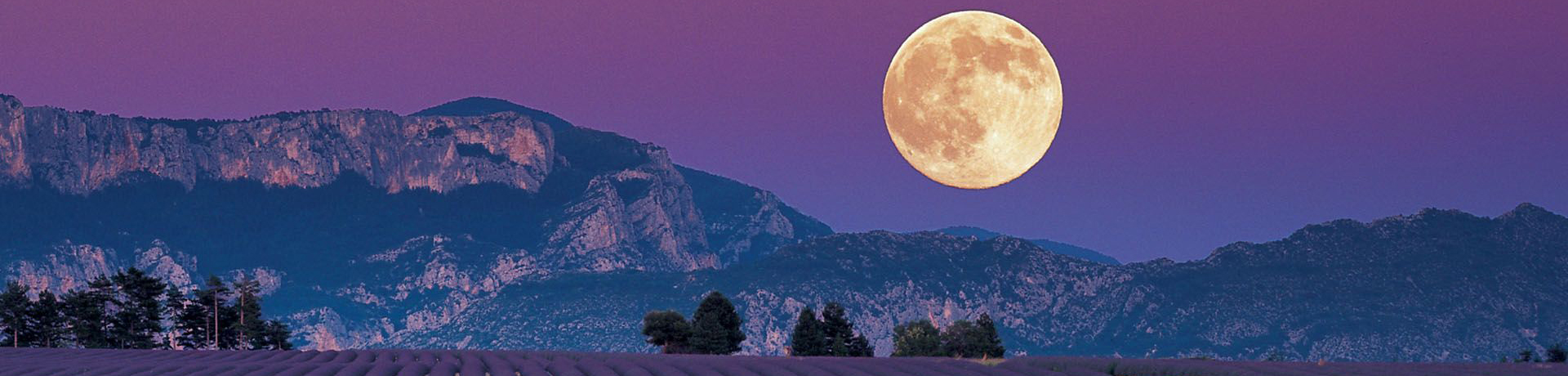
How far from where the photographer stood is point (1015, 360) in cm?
5909

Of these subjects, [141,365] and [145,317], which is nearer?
[141,365]

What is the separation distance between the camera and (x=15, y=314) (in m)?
130

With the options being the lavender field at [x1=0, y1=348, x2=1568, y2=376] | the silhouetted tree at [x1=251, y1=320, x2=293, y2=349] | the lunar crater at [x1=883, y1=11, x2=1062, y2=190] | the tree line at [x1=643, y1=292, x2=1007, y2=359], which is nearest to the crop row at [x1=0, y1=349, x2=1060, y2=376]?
the lavender field at [x1=0, y1=348, x2=1568, y2=376]

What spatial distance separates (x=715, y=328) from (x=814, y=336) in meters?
14.0

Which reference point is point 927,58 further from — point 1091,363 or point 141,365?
point 141,365

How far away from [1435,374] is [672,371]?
25587 millimetres

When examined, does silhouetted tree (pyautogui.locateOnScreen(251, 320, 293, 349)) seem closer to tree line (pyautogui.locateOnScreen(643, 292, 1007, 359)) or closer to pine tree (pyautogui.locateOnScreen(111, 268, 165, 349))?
pine tree (pyautogui.locateOnScreen(111, 268, 165, 349))

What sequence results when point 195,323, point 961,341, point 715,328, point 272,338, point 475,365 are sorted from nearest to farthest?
point 475,365, point 715,328, point 195,323, point 961,341, point 272,338

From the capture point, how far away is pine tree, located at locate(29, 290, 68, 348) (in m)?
132

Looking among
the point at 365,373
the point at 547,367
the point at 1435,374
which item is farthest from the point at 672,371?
the point at 1435,374

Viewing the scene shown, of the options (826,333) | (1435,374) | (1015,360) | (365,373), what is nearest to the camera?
(1435,374)

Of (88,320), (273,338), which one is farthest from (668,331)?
(88,320)

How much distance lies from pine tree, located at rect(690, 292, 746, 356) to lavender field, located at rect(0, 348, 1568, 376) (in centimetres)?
6565

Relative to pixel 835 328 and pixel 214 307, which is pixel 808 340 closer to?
pixel 835 328
